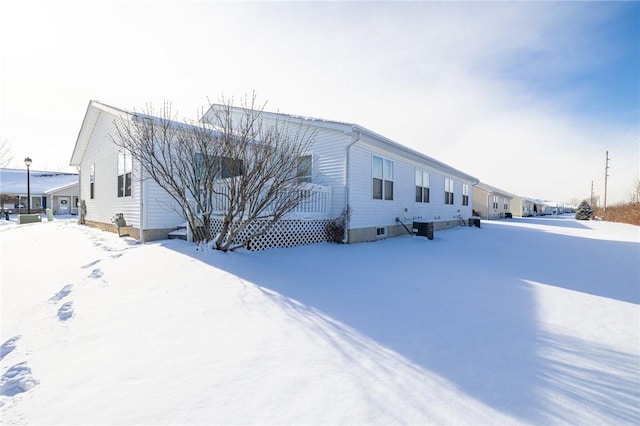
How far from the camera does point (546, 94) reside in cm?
1173

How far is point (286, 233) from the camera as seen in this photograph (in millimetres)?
8375

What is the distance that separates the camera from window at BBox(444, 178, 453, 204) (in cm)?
1823

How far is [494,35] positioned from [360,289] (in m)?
7.96

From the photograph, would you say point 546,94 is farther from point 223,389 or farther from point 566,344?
point 223,389

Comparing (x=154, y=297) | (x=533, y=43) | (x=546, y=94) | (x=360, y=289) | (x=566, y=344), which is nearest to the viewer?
(x=566, y=344)

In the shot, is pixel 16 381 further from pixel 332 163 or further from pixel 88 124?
pixel 88 124

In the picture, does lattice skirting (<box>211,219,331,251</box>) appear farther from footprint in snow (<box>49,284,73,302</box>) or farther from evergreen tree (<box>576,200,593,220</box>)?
evergreen tree (<box>576,200,593,220</box>)

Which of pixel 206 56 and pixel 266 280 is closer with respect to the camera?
pixel 266 280

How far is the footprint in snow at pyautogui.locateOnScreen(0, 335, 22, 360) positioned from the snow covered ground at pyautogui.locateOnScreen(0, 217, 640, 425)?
0.07 ft

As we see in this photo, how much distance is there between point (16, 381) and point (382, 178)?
36.1ft

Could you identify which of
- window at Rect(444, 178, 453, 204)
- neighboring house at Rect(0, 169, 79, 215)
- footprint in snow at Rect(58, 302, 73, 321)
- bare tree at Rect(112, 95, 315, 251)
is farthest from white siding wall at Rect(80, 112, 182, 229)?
neighboring house at Rect(0, 169, 79, 215)

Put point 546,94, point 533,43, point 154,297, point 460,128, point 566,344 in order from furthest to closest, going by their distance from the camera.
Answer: point 460,128 → point 546,94 → point 533,43 → point 154,297 → point 566,344

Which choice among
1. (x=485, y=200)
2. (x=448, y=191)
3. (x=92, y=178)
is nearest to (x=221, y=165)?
(x=92, y=178)

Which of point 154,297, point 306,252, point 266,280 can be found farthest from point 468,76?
point 154,297
